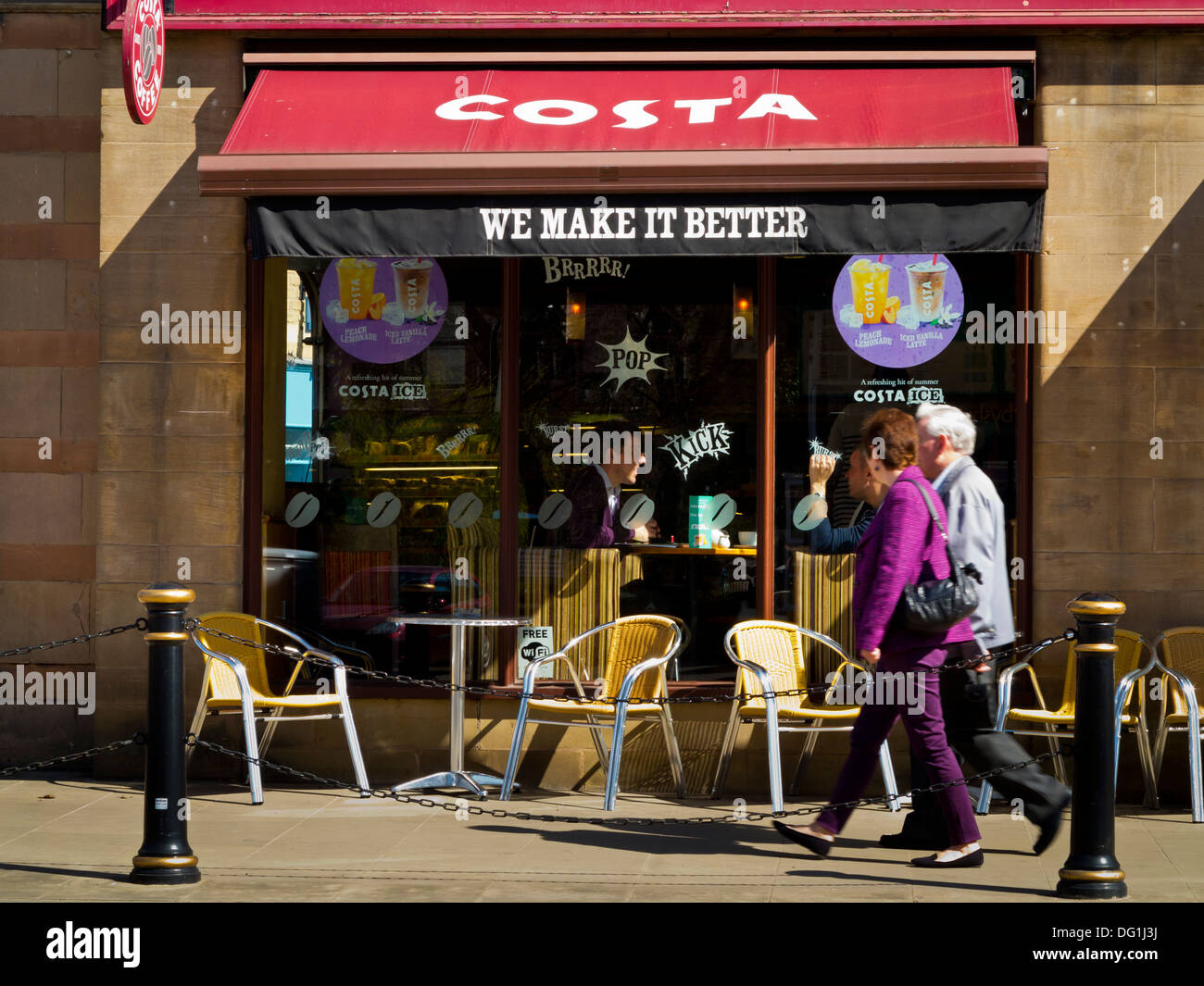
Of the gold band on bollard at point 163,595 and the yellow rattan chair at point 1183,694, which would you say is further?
the yellow rattan chair at point 1183,694

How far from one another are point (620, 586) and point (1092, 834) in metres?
3.51

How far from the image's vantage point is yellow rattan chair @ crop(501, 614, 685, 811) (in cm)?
754

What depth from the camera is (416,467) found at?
8602 mm

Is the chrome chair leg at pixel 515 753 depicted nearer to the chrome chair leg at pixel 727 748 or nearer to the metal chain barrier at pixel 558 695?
the metal chain barrier at pixel 558 695

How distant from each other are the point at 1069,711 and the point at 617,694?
2.36 metres

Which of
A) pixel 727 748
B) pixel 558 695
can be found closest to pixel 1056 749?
pixel 727 748

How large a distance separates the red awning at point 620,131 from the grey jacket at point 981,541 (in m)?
1.87

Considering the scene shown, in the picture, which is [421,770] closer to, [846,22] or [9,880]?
[9,880]

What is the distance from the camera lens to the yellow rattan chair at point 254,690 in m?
7.61

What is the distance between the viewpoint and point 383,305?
28.2 ft

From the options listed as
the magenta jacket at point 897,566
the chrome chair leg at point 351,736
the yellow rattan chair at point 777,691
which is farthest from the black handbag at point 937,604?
the chrome chair leg at point 351,736

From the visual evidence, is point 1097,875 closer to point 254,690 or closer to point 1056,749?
point 1056,749

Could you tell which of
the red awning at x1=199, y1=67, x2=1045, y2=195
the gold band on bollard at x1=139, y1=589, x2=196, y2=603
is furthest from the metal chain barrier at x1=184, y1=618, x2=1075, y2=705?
the red awning at x1=199, y1=67, x2=1045, y2=195

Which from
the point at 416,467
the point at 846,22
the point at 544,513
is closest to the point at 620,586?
the point at 544,513
